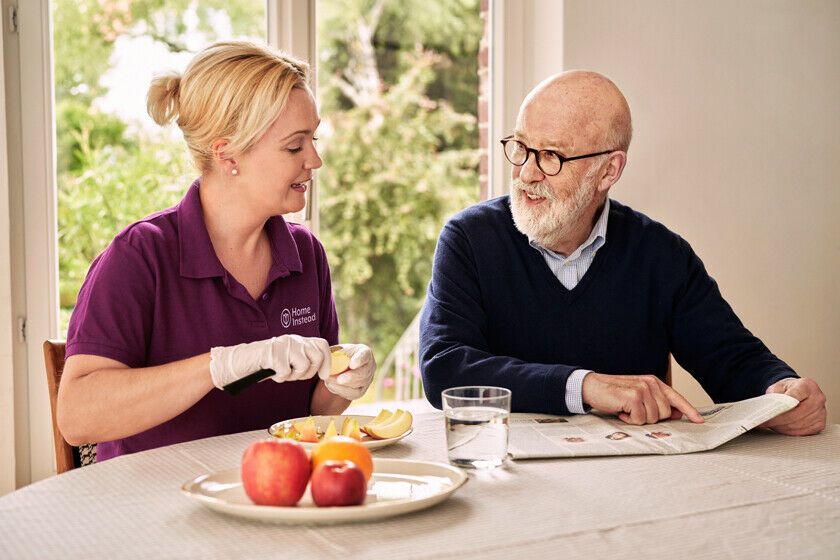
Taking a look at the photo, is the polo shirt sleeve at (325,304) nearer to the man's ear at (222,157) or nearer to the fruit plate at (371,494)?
the man's ear at (222,157)

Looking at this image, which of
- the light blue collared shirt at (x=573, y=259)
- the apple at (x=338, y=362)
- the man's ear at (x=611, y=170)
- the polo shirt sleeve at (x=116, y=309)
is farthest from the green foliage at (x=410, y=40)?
the apple at (x=338, y=362)

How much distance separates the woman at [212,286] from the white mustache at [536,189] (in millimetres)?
473

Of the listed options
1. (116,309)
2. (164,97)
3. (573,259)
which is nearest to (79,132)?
(164,97)

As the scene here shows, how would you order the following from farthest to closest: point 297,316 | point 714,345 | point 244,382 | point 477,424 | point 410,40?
1. point 410,40
2. point 714,345
3. point 297,316
4. point 244,382
5. point 477,424

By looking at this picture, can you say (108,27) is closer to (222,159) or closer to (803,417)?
(222,159)

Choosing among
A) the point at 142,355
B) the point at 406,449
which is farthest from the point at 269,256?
the point at 406,449

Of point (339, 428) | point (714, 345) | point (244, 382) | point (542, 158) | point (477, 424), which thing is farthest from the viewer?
point (542, 158)

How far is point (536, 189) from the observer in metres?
2.00

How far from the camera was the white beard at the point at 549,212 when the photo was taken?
196 cm

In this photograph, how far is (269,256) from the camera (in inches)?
71.7

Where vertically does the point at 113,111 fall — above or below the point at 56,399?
above

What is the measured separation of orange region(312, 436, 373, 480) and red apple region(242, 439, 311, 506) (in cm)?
3

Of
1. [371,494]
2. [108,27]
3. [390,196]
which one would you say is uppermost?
[108,27]

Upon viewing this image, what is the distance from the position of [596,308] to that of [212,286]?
783 millimetres
